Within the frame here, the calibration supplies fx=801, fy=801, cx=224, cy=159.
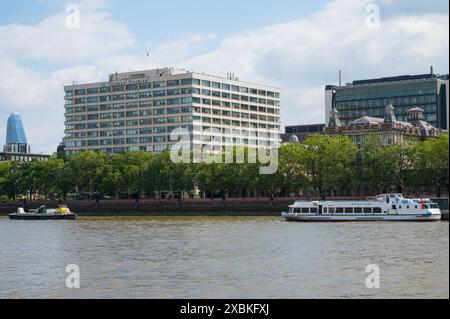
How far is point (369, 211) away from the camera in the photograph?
91.6 m

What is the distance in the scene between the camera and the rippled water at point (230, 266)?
31.4 meters

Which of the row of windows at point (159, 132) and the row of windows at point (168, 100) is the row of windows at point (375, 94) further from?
the row of windows at point (159, 132)

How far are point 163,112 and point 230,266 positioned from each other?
5544 inches

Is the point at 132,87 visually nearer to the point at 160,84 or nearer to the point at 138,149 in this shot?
the point at 160,84

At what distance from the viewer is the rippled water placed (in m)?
31.4

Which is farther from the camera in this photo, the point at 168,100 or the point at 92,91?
the point at 92,91

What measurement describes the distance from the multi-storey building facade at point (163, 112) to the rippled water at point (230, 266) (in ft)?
380

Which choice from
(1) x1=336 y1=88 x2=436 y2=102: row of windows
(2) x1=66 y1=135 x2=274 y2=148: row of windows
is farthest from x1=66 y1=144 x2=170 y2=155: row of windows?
(1) x1=336 y1=88 x2=436 y2=102: row of windows

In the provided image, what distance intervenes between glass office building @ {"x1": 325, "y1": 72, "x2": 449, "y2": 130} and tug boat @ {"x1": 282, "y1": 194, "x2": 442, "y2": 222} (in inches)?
3592

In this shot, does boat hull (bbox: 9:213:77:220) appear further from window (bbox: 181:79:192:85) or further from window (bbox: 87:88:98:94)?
window (bbox: 87:88:98:94)

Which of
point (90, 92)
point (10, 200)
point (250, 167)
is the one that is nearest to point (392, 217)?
point (250, 167)

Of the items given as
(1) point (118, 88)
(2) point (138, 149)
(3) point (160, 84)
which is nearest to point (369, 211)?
(3) point (160, 84)

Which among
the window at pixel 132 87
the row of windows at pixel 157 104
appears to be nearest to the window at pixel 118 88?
the window at pixel 132 87

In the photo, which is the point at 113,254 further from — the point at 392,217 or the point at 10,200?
the point at 10,200
